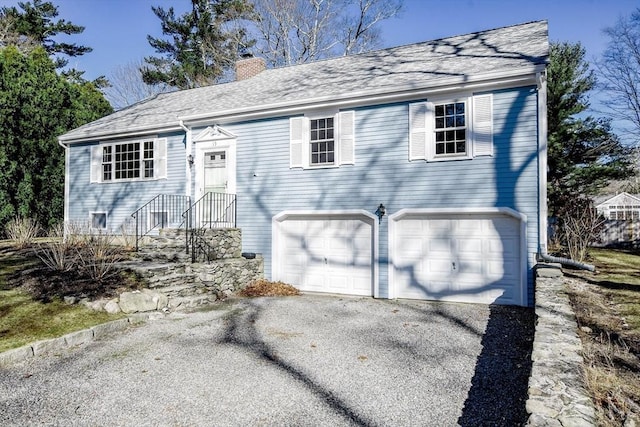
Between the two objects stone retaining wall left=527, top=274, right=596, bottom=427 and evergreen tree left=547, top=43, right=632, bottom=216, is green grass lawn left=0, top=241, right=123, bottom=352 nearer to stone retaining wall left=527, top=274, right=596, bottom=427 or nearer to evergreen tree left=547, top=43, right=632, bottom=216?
stone retaining wall left=527, top=274, right=596, bottom=427

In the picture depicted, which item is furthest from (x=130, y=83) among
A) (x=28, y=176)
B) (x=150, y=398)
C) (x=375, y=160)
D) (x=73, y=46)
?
(x=150, y=398)

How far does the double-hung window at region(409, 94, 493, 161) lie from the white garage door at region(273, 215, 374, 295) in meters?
2.06

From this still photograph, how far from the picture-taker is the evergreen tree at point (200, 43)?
2531 cm

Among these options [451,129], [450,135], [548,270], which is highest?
[451,129]

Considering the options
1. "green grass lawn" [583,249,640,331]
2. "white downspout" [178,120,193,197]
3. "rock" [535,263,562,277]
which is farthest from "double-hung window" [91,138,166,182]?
"green grass lawn" [583,249,640,331]

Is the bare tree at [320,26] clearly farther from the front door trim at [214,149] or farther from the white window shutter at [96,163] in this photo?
the front door trim at [214,149]

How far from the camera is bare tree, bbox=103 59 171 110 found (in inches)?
1159

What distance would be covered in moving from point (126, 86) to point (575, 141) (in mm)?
28669

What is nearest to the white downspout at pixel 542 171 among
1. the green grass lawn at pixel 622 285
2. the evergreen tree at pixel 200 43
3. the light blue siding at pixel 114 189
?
the green grass lawn at pixel 622 285

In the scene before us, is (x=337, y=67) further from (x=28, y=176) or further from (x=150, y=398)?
(x=28, y=176)

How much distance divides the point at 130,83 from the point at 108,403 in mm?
30639

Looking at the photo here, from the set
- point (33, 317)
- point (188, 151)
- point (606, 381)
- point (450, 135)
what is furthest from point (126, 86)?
point (606, 381)

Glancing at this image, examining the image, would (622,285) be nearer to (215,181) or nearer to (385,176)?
(385,176)

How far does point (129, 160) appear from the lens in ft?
42.1
